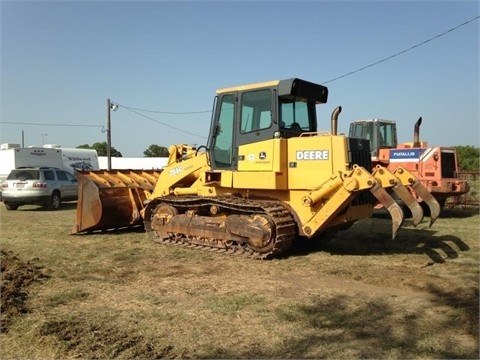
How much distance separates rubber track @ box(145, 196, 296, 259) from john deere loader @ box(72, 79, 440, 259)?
0.02m

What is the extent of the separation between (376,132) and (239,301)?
1156cm

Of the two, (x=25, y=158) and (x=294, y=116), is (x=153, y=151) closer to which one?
(x=25, y=158)

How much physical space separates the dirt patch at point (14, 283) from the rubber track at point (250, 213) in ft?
9.54

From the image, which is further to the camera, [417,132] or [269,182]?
[417,132]

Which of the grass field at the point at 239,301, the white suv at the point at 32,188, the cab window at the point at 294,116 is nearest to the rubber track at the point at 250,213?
the grass field at the point at 239,301

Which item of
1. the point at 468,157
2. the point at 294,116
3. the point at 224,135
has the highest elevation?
the point at 468,157

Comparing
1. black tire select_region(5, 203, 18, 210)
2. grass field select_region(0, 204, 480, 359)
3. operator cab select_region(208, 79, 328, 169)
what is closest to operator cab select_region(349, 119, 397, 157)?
grass field select_region(0, 204, 480, 359)

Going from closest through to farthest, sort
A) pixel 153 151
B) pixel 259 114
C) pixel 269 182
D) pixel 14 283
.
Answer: pixel 14 283 → pixel 269 182 → pixel 259 114 → pixel 153 151

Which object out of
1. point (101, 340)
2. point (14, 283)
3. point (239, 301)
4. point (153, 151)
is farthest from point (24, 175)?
point (153, 151)

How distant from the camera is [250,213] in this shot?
838 cm

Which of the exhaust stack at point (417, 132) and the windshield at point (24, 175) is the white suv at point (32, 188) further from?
the exhaust stack at point (417, 132)

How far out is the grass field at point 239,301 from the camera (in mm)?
4191

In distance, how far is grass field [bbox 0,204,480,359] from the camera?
4.19 m

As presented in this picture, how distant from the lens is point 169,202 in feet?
32.2
